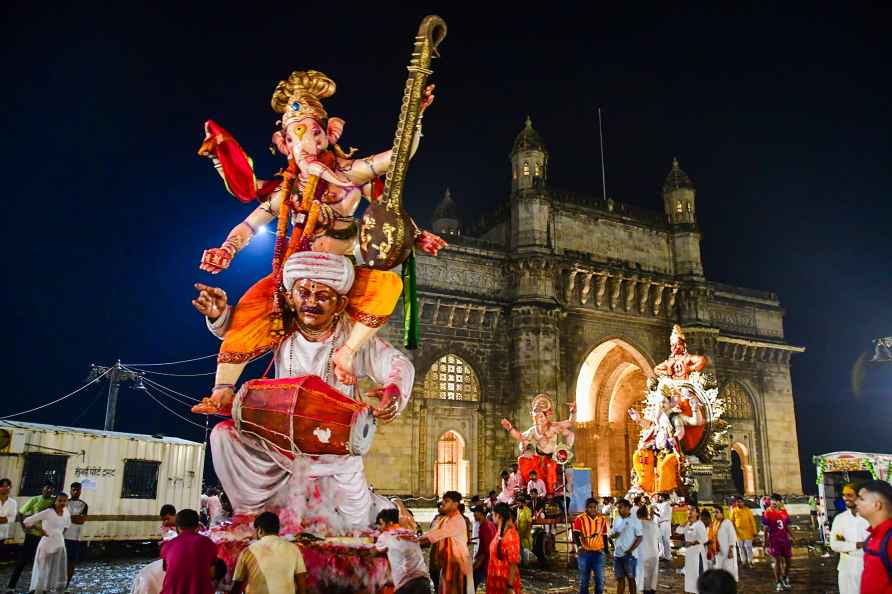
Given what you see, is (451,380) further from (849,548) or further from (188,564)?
(188,564)

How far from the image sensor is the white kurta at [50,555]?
679 centimetres

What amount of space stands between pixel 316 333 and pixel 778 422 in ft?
94.1

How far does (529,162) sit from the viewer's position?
23.9 meters

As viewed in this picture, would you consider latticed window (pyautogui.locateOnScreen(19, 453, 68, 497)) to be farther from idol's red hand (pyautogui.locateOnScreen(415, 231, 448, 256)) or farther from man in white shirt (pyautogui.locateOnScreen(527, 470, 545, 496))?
idol's red hand (pyautogui.locateOnScreen(415, 231, 448, 256))

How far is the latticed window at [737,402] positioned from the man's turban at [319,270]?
1035 inches

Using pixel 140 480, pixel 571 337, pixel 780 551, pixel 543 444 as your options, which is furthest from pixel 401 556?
pixel 571 337

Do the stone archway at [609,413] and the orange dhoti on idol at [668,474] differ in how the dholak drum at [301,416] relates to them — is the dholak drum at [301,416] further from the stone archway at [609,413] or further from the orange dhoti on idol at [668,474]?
the stone archway at [609,413]

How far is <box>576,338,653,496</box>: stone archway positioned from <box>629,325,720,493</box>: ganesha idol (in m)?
10.8

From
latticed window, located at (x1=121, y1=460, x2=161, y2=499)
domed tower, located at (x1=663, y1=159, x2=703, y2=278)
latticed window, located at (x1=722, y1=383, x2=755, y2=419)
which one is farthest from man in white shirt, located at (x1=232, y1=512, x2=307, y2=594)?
latticed window, located at (x1=722, y1=383, x2=755, y2=419)

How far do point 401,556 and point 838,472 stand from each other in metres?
15.5

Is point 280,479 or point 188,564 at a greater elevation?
point 280,479

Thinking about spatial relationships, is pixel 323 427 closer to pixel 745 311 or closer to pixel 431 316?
pixel 431 316

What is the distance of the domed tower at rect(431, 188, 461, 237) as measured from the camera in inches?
1141

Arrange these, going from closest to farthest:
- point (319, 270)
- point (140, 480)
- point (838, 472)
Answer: point (319, 270) < point (140, 480) < point (838, 472)
